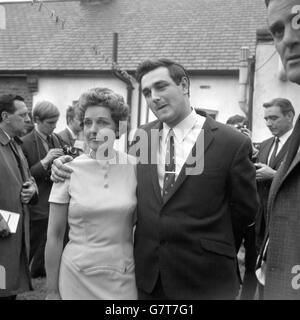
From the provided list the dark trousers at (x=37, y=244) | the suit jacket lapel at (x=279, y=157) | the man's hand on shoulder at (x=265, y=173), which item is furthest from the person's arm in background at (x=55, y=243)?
the dark trousers at (x=37, y=244)

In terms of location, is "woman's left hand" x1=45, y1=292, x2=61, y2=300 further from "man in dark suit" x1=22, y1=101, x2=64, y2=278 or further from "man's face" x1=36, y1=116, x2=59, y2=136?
"man's face" x1=36, y1=116, x2=59, y2=136

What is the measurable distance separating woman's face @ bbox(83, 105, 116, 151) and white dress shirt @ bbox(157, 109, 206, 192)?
12.2 inches

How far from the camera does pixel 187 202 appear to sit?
8.29ft

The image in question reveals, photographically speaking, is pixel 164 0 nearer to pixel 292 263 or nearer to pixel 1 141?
pixel 1 141

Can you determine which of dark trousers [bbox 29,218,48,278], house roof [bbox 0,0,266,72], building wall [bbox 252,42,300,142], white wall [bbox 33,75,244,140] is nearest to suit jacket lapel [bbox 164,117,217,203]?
dark trousers [bbox 29,218,48,278]

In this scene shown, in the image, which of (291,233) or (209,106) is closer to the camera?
(291,233)

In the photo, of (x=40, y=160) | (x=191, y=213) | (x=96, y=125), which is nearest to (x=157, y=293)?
(x=191, y=213)

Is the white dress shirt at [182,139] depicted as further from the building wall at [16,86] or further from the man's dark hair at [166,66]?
the building wall at [16,86]

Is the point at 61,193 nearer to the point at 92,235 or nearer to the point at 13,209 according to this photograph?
the point at 92,235

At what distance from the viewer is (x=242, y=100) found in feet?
40.5

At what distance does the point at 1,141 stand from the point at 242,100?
30.4 ft

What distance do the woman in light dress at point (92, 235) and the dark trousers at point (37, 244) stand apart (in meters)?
3.16

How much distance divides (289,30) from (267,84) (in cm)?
1034
